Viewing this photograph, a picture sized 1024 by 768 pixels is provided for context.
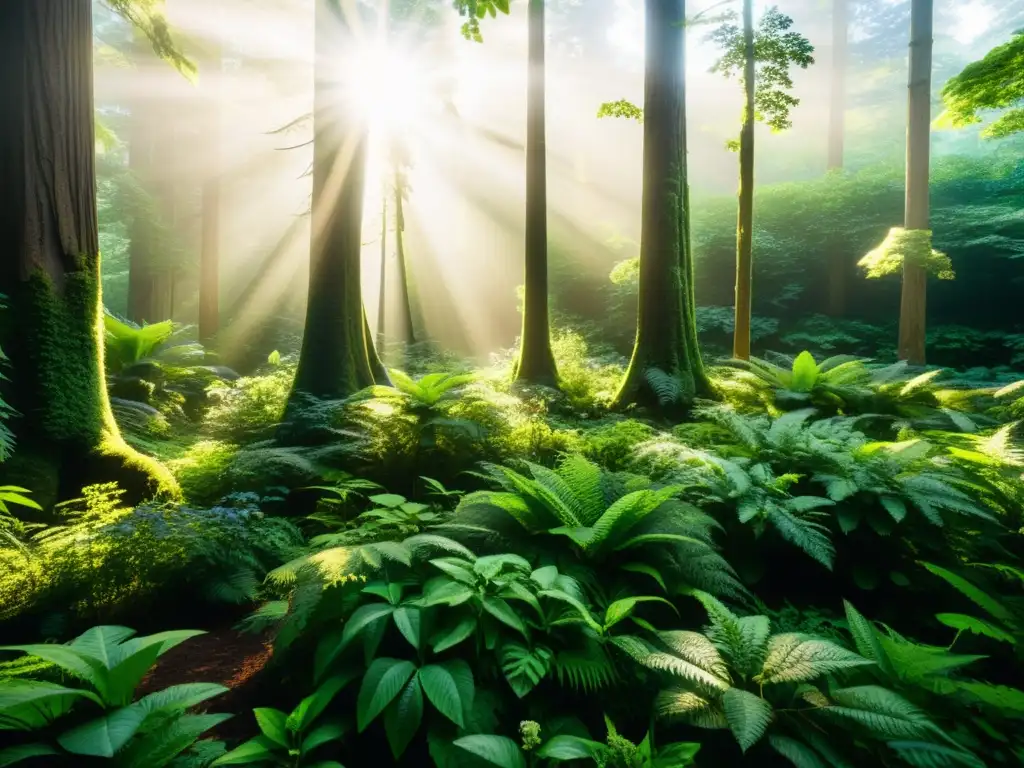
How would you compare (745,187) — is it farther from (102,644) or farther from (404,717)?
(102,644)

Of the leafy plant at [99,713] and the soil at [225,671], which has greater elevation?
the leafy plant at [99,713]

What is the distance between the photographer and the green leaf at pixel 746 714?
1.73 metres

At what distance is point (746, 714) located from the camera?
1816 mm

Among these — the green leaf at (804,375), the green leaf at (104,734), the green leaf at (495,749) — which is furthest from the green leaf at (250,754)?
the green leaf at (804,375)

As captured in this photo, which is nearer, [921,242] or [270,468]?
[270,468]

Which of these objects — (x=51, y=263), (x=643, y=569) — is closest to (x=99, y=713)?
(x=643, y=569)

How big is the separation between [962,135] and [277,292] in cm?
4317

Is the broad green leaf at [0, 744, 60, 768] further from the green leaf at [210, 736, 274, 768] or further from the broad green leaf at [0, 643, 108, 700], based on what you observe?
the green leaf at [210, 736, 274, 768]

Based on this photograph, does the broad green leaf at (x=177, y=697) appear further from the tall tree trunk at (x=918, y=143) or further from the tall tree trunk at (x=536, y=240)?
the tall tree trunk at (x=918, y=143)

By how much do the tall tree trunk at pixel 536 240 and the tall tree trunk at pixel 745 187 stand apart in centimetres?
314

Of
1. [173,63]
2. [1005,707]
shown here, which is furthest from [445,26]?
[1005,707]

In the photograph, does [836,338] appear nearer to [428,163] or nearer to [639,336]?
[639,336]

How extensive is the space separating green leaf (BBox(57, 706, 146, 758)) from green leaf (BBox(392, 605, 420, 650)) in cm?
88

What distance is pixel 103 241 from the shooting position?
1174 inches
